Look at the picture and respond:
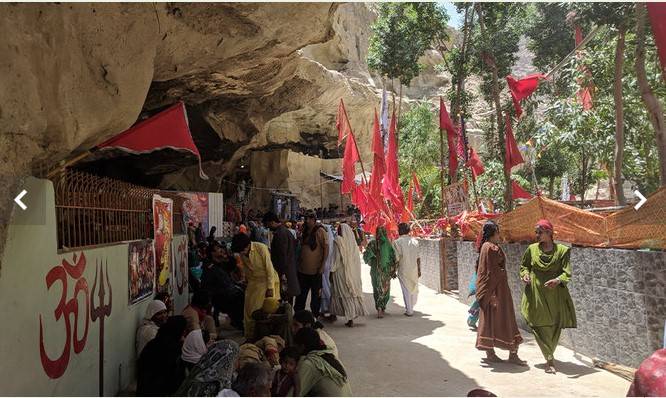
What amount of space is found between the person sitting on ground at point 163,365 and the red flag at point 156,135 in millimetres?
1743

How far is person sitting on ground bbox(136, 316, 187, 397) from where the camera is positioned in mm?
3887

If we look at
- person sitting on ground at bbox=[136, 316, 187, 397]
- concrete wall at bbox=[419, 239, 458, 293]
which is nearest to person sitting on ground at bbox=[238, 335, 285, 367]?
person sitting on ground at bbox=[136, 316, 187, 397]

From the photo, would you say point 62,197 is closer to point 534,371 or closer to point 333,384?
point 333,384

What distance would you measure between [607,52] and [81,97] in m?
9.96

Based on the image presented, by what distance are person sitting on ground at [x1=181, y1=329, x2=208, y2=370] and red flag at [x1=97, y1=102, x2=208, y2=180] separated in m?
1.76

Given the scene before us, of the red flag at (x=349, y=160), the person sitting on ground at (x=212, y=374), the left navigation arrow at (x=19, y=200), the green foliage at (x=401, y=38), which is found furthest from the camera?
the green foliage at (x=401, y=38)

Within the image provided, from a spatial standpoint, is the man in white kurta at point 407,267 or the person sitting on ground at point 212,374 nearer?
the person sitting on ground at point 212,374

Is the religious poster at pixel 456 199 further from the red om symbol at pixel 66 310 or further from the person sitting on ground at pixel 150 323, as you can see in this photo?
the red om symbol at pixel 66 310

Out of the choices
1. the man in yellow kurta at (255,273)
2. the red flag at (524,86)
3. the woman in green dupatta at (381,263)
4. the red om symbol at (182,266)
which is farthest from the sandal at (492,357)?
the red flag at (524,86)

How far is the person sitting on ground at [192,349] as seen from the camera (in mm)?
4133

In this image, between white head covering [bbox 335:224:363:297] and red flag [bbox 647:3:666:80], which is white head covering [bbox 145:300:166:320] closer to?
white head covering [bbox 335:224:363:297]

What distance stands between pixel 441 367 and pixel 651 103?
4.28 metres

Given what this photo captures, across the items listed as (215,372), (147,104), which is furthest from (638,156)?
(215,372)

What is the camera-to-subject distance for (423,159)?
83.6 feet
